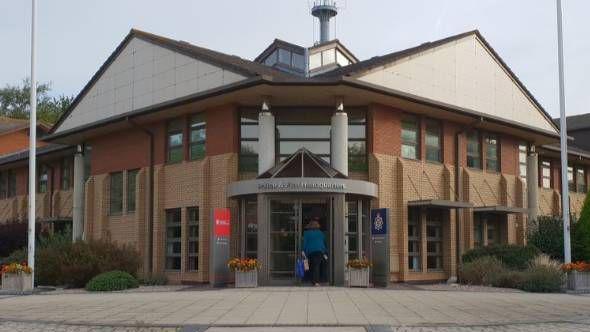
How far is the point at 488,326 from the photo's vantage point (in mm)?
11523

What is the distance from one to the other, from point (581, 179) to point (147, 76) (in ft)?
75.1

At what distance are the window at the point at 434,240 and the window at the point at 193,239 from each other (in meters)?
7.69

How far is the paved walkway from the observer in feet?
38.8

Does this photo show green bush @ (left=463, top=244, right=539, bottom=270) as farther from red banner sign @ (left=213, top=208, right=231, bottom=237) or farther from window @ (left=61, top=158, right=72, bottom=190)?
window @ (left=61, top=158, right=72, bottom=190)

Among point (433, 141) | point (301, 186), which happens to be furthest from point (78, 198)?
point (433, 141)

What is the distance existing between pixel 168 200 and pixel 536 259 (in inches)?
479

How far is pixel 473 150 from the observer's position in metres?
28.9

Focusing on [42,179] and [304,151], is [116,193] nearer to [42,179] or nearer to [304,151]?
[304,151]

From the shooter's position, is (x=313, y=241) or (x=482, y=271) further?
(x=482, y=271)

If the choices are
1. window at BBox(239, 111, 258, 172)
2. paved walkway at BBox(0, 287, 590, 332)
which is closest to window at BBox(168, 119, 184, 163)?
window at BBox(239, 111, 258, 172)

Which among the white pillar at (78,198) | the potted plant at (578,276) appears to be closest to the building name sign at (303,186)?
the potted plant at (578,276)

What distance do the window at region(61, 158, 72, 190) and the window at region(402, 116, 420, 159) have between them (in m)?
17.2

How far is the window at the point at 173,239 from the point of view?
2636 cm

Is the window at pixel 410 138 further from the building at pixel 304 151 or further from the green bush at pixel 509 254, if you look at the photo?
the green bush at pixel 509 254
